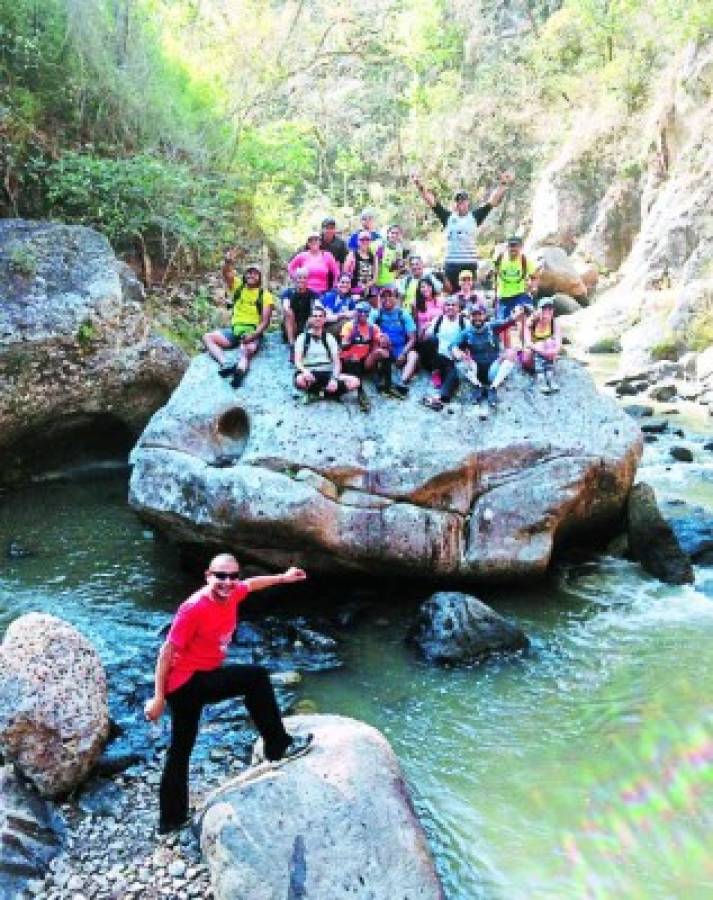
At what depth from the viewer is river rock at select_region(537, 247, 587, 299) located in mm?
32438

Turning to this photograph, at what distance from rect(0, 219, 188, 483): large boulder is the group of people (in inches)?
102

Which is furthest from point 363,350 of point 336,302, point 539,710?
point 539,710

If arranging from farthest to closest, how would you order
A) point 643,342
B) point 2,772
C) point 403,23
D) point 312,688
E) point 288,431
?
point 403,23 < point 643,342 < point 288,431 < point 312,688 < point 2,772

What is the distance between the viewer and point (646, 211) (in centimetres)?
3198

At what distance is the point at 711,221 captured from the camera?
26.8 meters

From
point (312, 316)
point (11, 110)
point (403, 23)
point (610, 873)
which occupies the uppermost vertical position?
point (403, 23)

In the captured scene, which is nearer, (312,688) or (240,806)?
(240,806)

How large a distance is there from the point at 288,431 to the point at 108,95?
1215 centimetres

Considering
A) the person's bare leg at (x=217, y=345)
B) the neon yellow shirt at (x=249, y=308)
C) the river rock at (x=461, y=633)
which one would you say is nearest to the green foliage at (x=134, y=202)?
the neon yellow shirt at (x=249, y=308)

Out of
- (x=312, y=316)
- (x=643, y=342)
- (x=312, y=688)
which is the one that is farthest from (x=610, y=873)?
(x=643, y=342)

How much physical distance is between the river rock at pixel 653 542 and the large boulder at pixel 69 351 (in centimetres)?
761

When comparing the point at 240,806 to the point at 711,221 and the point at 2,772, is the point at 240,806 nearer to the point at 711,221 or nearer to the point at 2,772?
the point at 2,772

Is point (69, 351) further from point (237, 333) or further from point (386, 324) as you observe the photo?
point (386, 324)

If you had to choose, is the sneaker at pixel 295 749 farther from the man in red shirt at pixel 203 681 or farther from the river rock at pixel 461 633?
the river rock at pixel 461 633
